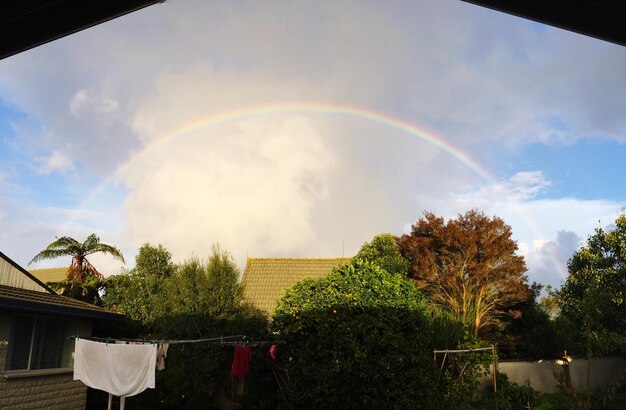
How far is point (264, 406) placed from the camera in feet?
41.8

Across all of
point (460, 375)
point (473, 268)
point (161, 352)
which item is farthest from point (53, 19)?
point (473, 268)

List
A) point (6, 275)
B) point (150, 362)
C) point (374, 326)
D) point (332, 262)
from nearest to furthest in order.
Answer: point (150, 362) → point (374, 326) → point (6, 275) → point (332, 262)

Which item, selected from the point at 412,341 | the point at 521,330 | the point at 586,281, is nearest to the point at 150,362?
the point at 412,341

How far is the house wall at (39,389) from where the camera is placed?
1055 cm

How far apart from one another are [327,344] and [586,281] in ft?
48.3

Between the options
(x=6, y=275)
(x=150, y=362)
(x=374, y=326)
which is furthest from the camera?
(x=6, y=275)

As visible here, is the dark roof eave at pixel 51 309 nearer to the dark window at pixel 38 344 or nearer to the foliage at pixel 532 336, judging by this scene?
the dark window at pixel 38 344

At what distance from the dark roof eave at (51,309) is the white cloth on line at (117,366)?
6.92ft

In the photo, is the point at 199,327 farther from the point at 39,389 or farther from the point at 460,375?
the point at 460,375

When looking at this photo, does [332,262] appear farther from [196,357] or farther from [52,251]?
[52,251]

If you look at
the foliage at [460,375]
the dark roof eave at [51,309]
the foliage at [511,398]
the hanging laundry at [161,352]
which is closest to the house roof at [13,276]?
the dark roof eave at [51,309]

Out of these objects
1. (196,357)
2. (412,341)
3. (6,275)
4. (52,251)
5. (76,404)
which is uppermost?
(52,251)

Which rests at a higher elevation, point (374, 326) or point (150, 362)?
point (374, 326)

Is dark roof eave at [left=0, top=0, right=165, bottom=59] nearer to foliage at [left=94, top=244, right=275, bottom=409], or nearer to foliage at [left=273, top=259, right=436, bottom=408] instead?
foliage at [left=273, top=259, right=436, bottom=408]
